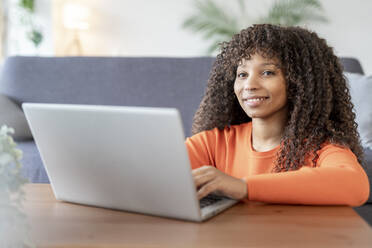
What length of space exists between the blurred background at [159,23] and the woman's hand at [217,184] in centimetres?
378

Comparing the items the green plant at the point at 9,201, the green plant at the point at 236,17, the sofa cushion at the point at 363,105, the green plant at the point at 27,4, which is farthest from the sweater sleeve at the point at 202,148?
the green plant at the point at 27,4

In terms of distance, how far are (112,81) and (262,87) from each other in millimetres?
1323

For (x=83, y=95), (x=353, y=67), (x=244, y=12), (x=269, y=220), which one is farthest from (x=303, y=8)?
(x=269, y=220)

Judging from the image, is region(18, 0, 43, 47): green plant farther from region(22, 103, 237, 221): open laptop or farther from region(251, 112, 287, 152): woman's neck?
region(22, 103, 237, 221): open laptop

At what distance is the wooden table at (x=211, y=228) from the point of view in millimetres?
602

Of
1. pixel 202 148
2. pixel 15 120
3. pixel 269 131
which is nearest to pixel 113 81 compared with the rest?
pixel 15 120

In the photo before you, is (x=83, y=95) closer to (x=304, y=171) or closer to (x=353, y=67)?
(x=353, y=67)

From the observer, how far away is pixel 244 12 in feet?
14.7

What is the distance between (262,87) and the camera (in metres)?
1.11

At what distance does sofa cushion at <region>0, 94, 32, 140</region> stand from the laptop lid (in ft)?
4.71

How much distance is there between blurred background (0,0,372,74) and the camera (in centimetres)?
437

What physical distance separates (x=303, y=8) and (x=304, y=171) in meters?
3.95

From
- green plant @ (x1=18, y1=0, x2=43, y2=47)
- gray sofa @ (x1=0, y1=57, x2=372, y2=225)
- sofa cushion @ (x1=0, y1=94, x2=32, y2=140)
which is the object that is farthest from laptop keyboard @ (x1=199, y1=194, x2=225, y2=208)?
green plant @ (x1=18, y1=0, x2=43, y2=47)

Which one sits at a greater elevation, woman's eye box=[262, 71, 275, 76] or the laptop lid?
woman's eye box=[262, 71, 275, 76]
